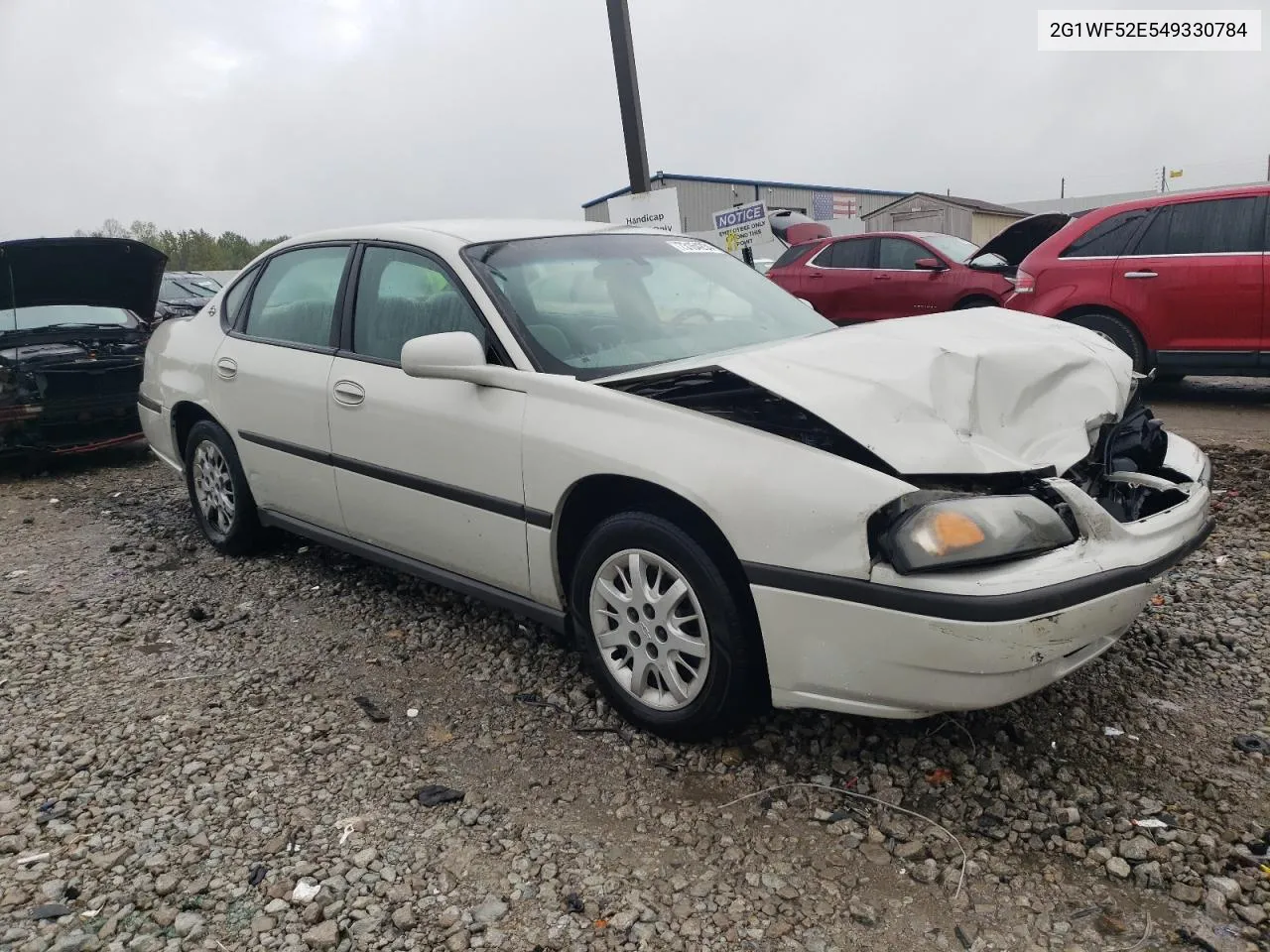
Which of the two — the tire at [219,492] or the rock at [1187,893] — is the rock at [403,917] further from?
the tire at [219,492]

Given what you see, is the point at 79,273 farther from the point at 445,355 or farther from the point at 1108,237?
the point at 1108,237

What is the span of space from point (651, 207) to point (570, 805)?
306 inches

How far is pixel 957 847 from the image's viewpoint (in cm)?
233

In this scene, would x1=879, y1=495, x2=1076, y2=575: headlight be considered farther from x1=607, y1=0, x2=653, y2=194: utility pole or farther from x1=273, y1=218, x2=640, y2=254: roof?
x1=607, y1=0, x2=653, y2=194: utility pole

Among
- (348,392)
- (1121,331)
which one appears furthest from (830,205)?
(348,392)

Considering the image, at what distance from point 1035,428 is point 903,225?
3054 centimetres

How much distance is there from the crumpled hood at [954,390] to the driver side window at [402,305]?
100cm

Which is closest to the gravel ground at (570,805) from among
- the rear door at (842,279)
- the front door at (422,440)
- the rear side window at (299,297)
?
the front door at (422,440)

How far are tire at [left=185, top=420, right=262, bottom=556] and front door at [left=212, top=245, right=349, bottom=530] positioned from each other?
0.13 m

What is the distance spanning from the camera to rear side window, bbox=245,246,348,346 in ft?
12.9

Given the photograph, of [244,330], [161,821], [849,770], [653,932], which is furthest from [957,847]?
[244,330]

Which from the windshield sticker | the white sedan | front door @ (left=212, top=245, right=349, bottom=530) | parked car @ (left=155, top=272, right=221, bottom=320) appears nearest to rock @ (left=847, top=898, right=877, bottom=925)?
the white sedan

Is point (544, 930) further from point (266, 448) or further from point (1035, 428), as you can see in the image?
point (266, 448)

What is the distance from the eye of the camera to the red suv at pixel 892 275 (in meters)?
9.40
